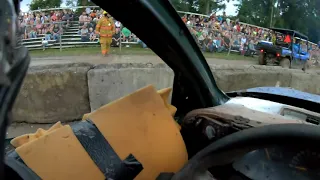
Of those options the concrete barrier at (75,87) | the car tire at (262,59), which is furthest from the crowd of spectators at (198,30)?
the concrete barrier at (75,87)

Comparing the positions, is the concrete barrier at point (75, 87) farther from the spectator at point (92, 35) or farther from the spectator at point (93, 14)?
the spectator at point (93, 14)

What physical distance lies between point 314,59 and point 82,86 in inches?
746

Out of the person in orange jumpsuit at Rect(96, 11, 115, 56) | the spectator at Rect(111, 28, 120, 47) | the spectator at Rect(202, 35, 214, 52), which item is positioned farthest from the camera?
the spectator at Rect(202, 35, 214, 52)

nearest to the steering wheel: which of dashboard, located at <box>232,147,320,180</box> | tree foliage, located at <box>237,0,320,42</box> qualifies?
dashboard, located at <box>232,147,320,180</box>

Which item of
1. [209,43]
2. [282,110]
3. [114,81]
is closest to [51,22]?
[209,43]

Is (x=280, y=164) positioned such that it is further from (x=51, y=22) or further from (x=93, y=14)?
(x=93, y=14)

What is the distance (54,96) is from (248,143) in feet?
14.7

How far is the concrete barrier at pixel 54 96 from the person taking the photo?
5.32m

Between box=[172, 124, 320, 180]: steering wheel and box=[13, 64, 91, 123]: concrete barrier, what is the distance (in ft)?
13.4

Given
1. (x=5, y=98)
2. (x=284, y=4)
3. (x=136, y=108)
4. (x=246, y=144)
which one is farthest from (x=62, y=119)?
(x=284, y=4)

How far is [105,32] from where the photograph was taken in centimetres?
1374

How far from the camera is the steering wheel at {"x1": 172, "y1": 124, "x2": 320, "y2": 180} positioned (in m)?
1.21

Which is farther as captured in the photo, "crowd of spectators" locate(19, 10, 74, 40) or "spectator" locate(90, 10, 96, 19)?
"spectator" locate(90, 10, 96, 19)

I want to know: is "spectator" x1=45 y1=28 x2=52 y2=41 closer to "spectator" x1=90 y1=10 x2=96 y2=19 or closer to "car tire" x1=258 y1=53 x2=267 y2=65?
"spectator" x1=90 y1=10 x2=96 y2=19
